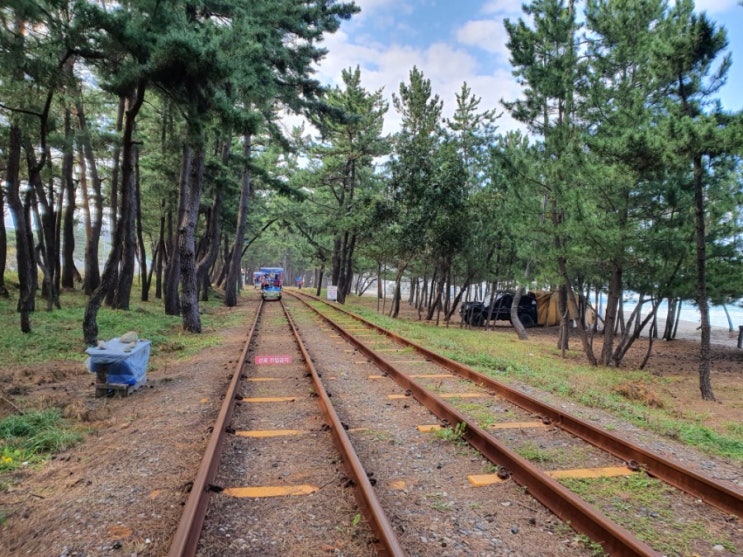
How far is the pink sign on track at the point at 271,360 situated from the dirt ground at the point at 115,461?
21.2 inches

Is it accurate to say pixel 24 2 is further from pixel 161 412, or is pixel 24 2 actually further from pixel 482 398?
pixel 482 398

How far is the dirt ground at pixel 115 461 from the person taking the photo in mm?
2861

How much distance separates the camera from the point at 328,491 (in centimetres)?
349

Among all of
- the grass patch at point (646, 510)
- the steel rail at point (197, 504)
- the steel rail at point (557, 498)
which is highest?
the steel rail at point (557, 498)

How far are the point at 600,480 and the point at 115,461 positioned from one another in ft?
13.8

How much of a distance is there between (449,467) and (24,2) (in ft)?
25.2

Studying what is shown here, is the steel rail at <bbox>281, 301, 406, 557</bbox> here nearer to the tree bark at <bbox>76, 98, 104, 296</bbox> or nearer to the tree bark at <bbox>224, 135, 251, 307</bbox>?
the tree bark at <bbox>76, 98, 104, 296</bbox>

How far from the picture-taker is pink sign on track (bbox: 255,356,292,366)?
8.56 meters

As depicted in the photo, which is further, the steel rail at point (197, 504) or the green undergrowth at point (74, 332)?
the green undergrowth at point (74, 332)

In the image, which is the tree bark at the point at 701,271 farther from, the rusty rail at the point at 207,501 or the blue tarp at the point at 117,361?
the blue tarp at the point at 117,361

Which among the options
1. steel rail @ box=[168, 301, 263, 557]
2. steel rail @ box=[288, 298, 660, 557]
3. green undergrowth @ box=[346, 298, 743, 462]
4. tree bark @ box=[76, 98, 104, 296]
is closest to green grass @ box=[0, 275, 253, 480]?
tree bark @ box=[76, 98, 104, 296]

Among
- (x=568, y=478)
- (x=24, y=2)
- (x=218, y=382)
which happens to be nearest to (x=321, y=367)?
(x=218, y=382)

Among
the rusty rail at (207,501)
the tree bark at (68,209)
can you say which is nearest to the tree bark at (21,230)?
the tree bark at (68,209)

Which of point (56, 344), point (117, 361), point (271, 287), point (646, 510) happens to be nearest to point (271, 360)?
point (117, 361)
